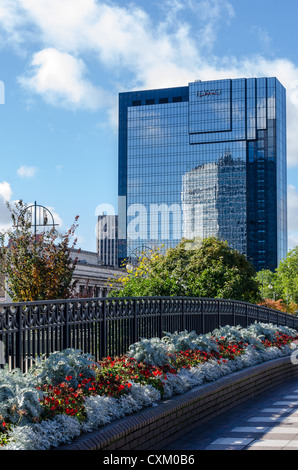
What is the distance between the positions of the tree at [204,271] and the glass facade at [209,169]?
126039mm

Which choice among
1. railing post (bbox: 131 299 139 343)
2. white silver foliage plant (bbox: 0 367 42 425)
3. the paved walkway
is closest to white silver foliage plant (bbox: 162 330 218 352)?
railing post (bbox: 131 299 139 343)

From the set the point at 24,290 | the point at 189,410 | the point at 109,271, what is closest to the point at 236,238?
the point at 109,271

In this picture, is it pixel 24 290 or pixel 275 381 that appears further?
pixel 24 290

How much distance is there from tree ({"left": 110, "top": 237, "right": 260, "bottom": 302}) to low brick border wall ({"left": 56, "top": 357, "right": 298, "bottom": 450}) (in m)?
9.91

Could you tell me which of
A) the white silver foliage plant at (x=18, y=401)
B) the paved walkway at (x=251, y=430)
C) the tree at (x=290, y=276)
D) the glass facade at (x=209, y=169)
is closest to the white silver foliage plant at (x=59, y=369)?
the white silver foliage plant at (x=18, y=401)

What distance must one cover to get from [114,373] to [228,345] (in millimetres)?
5361

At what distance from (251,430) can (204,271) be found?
50.5 feet

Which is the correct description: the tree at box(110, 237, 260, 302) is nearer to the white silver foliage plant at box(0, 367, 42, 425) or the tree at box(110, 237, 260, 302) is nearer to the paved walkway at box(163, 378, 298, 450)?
the paved walkway at box(163, 378, 298, 450)

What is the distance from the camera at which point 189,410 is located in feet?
27.5

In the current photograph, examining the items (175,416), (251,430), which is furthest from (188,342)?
(175,416)

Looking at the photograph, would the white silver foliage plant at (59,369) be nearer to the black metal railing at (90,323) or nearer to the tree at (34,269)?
the black metal railing at (90,323)

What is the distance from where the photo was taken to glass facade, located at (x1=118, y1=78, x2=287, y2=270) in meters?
154

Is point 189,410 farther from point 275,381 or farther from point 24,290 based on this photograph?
point 24,290
